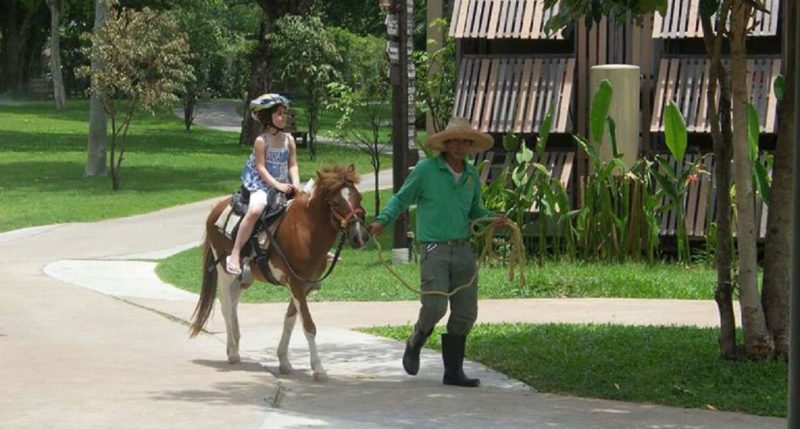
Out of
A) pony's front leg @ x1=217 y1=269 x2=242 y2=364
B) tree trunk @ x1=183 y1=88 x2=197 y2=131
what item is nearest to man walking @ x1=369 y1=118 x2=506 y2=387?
pony's front leg @ x1=217 y1=269 x2=242 y2=364

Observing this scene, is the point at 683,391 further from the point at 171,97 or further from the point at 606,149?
the point at 171,97

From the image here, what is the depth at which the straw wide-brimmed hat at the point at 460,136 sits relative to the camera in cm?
1086

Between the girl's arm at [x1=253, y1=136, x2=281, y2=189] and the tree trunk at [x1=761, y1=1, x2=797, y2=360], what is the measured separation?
3.72m

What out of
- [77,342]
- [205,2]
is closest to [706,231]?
[77,342]

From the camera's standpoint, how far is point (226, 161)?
130ft

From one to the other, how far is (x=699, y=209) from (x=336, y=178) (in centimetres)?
906

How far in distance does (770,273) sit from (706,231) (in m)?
7.46

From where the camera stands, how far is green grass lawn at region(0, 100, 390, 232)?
27.5 m

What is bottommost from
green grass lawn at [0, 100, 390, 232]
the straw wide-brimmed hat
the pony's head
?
green grass lawn at [0, 100, 390, 232]

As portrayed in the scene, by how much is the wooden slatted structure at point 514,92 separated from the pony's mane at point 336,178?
8.77 meters

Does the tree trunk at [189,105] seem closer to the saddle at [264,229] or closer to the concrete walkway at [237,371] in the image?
the concrete walkway at [237,371]

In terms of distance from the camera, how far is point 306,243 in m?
11.6

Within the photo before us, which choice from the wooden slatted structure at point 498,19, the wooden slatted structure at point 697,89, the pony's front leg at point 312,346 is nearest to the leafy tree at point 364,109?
the wooden slatted structure at point 498,19

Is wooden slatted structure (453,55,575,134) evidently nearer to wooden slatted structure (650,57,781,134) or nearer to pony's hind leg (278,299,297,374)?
wooden slatted structure (650,57,781,134)
